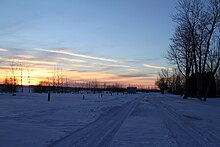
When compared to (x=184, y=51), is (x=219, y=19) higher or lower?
higher

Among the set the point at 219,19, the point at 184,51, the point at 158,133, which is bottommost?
the point at 158,133

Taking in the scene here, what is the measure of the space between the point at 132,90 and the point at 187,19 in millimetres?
110726

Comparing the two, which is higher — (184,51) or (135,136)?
(184,51)

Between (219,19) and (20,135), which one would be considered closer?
(20,135)

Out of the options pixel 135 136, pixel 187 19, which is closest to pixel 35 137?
pixel 135 136

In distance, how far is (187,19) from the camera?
48438mm

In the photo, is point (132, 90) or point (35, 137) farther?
point (132, 90)

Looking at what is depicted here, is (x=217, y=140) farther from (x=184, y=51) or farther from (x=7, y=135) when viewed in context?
(x=184, y=51)

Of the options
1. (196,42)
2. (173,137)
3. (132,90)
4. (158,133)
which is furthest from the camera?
(132,90)

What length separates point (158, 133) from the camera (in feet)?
37.8

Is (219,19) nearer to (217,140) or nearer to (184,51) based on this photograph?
(184,51)

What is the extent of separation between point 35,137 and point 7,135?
97 centimetres

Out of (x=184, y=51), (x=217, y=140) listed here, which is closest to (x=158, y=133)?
(x=217, y=140)

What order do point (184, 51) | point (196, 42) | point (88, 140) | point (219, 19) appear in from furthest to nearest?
point (184, 51)
point (196, 42)
point (219, 19)
point (88, 140)
